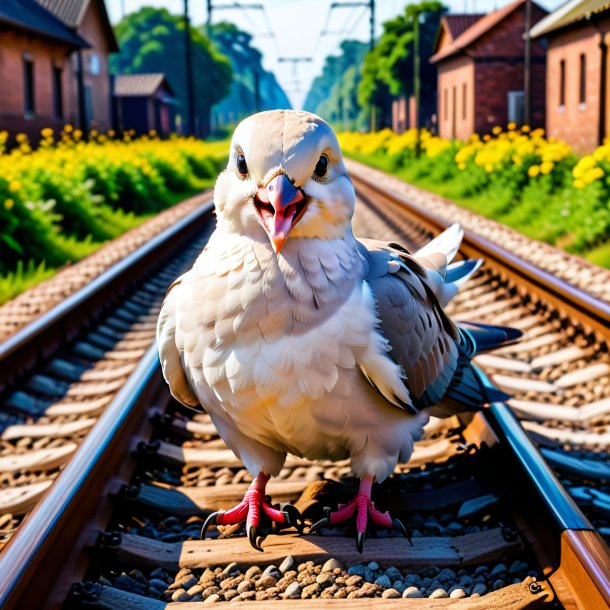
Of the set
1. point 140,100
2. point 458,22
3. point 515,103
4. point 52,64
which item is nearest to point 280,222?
point 52,64

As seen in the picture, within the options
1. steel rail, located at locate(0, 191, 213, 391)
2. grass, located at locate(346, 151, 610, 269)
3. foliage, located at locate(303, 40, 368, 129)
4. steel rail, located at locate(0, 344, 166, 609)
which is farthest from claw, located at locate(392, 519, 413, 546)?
foliage, located at locate(303, 40, 368, 129)

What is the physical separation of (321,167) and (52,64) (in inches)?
1258

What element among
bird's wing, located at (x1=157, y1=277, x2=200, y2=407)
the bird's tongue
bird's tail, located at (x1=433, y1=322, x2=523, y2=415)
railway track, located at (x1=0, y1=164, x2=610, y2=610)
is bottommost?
railway track, located at (x1=0, y1=164, x2=610, y2=610)

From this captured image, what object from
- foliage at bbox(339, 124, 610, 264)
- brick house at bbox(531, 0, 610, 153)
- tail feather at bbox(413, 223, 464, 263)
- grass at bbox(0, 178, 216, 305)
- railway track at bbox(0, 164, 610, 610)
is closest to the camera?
railway track at bbox(0, 164, 610, 610)

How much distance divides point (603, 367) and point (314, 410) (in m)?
2.93

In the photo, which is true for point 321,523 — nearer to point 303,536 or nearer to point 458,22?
point 303,536

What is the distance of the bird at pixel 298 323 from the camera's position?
→ 249 centimetres

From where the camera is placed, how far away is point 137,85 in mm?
59500

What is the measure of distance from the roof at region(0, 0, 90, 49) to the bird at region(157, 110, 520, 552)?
79.9ft

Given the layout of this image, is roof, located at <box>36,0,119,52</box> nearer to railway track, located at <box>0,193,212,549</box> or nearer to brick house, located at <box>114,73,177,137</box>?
brick house, located at <box>114,73,177,137</box>

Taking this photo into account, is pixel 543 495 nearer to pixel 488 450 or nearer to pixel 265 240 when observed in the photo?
pixel 488 450

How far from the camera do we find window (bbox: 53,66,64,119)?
3300 cm

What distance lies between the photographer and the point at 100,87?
4125 centimetres

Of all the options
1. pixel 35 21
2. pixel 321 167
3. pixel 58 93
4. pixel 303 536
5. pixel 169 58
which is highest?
pixel 169 58
